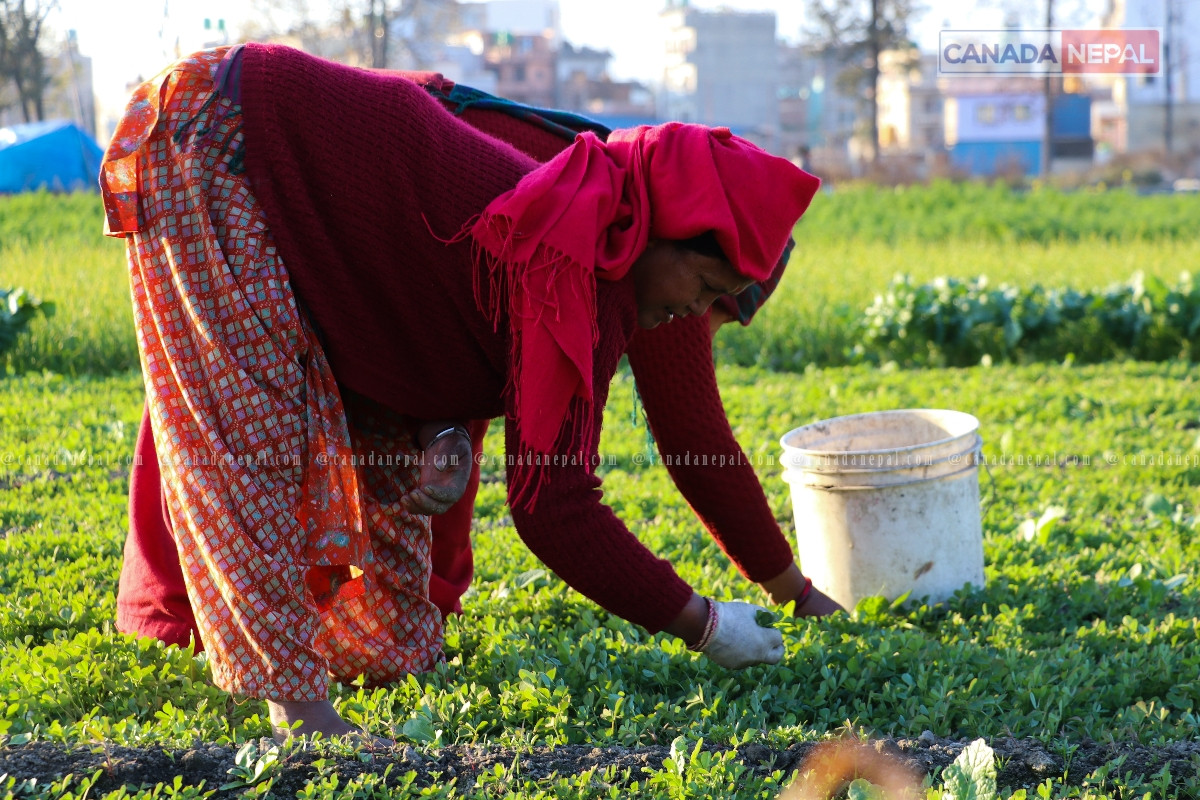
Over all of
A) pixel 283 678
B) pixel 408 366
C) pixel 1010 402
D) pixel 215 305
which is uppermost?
pixel 215 305

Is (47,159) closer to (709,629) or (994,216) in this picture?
(994,216)

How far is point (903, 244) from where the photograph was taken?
12.1 meters

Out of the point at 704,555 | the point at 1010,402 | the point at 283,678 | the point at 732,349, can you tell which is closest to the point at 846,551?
the point at 704,555

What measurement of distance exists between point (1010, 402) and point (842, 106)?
76.1 m

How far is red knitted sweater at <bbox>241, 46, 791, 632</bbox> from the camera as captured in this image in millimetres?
2166

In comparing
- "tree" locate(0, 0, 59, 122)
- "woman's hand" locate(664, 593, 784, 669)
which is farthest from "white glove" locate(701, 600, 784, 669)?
"tree" locate(0, 0, 59, 122)

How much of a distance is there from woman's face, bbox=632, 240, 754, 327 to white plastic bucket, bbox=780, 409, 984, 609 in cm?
81

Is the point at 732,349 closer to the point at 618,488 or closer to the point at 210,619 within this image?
the point at 618,488

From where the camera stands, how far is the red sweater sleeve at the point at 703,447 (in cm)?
282

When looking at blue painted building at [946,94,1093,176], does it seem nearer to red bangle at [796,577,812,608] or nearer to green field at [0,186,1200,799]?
green field at [0,186,1200,799]

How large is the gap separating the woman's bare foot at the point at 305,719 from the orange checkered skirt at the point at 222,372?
3 centimetres

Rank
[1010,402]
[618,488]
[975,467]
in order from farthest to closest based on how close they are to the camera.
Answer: [1010,402] → [618,488] → [975,467]

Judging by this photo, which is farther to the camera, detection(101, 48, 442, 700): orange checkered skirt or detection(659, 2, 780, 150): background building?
detection(659, 2, 780, 150): background building

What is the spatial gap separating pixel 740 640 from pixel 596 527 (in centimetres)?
44
